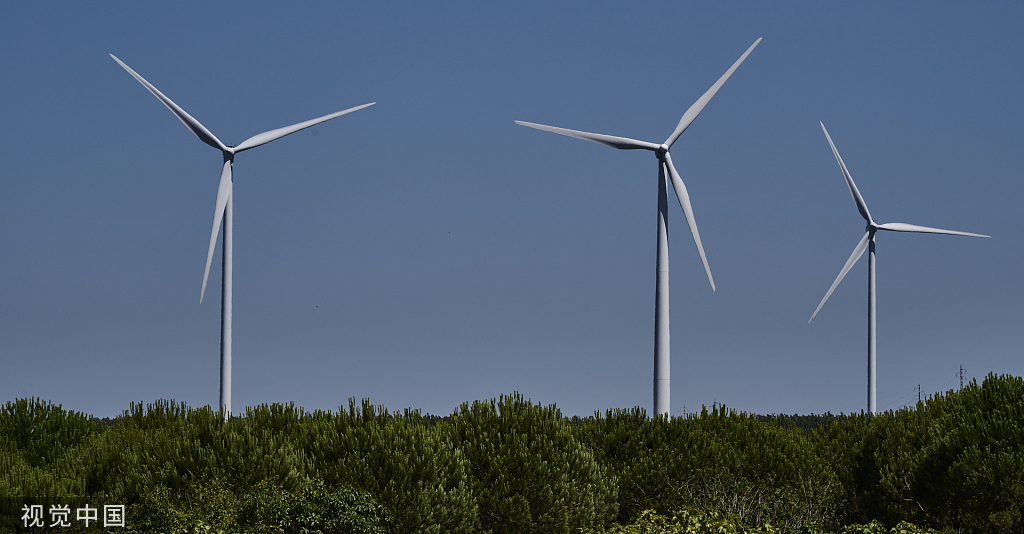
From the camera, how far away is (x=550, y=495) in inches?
854

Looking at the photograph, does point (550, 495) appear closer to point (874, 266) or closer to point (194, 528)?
point (194, 528)

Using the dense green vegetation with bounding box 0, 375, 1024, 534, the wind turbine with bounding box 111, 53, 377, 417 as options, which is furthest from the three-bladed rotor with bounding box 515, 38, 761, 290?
the wind turbine with bounding box 111, 53, 377, 417

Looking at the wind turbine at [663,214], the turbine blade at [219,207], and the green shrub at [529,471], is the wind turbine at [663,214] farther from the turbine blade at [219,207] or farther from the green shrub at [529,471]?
the turbine blade at [219,207]

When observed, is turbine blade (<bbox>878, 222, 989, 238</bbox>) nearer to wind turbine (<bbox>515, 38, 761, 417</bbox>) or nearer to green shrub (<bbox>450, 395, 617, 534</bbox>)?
wind turbine (<bbox>515, 38, 761, 417</bbox>)

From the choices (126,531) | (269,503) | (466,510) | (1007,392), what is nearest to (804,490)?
(1007,392)

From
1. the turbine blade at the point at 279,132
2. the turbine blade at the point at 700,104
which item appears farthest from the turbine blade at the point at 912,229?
the turbine blade at the point at 279,132

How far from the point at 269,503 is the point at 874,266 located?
31.9m

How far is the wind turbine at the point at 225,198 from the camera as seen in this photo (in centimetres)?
2833

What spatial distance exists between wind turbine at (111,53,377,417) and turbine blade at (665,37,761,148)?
11144 mm

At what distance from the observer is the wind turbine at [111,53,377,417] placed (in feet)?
92.9

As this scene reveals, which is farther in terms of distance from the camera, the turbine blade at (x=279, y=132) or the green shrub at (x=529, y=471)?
the turbine blade at (x=279, y=132)

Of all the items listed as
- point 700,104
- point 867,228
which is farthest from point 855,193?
point 700,104

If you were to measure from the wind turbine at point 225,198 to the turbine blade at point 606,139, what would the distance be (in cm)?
729

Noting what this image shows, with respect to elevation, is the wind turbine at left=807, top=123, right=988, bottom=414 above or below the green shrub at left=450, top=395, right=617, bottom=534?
above
